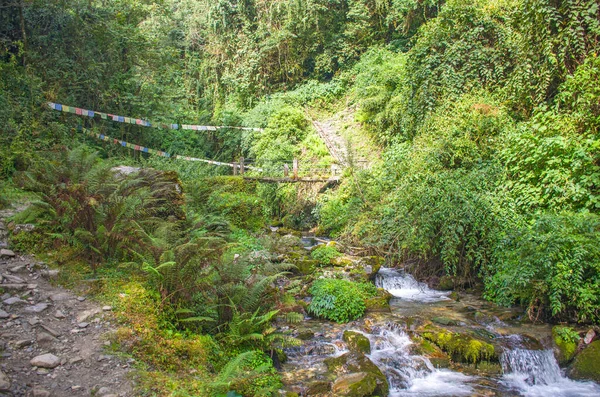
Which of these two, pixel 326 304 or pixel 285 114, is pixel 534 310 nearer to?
pixel 326 304

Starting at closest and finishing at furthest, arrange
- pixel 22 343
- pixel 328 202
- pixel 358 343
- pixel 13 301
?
pixel 22 343 → pixel 13 301 → pixel 358 343 → pixel 328 202

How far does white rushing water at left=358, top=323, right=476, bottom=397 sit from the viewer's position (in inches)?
225

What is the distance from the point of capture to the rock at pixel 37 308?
15.7ft

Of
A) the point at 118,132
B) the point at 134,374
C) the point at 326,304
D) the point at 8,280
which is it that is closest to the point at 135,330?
the point at 134,374

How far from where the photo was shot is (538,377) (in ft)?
20.1

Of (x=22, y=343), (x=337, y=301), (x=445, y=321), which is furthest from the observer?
(x=337, y=301)

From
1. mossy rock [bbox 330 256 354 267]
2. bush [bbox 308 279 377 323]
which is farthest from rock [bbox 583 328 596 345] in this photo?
mossy rock [bbox 330 256 354 267]

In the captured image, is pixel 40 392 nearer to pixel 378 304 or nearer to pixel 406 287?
pixel 378 304

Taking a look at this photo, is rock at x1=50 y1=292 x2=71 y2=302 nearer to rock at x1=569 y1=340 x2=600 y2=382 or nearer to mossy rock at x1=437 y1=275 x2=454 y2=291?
rock at x1=569 y1=340 x2=600 y2=382

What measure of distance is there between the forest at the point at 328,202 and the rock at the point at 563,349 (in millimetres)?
18

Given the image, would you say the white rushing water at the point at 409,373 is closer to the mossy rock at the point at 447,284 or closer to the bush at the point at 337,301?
the bush at the point at 337,301

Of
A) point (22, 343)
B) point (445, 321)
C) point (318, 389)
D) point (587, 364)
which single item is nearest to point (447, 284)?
point (445, 321)

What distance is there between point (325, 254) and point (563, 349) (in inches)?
227

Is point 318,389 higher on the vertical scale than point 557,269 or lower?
lower
